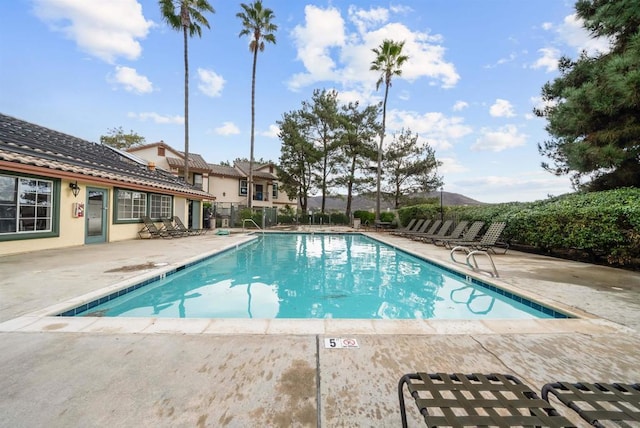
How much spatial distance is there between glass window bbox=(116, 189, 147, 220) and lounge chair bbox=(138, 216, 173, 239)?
1.17 ft

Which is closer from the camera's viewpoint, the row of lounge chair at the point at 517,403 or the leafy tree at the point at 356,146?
the row of lounge chair at the point at 517,403

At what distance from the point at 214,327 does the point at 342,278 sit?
160 inches

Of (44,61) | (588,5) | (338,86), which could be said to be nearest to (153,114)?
(44,61)

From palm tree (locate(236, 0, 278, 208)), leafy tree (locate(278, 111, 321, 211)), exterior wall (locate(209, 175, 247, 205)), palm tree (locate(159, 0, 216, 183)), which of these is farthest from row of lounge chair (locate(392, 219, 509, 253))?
exterior wall (locate(209, 175, 247, 205))

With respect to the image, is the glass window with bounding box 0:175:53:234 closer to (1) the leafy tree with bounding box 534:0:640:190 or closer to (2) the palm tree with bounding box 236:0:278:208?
(2) the palm tree with bounding box 236:0:278:208

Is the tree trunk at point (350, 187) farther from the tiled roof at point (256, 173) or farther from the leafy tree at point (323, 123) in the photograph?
the tiled roof at point (256, 173)

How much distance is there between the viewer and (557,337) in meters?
2.78

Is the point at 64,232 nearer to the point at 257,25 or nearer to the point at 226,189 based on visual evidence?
the point at 257,25

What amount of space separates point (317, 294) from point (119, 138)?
122ft

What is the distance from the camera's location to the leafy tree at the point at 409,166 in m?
24.1

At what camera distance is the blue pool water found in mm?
4188

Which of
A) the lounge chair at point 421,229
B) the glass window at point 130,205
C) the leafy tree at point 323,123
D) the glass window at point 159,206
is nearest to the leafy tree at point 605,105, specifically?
the lounge chair at point 421,229

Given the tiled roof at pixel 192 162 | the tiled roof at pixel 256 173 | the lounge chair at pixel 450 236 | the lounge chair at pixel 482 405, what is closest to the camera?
the lounge chair at pixel 482 405

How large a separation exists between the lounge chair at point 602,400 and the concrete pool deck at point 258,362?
571 millimetres
